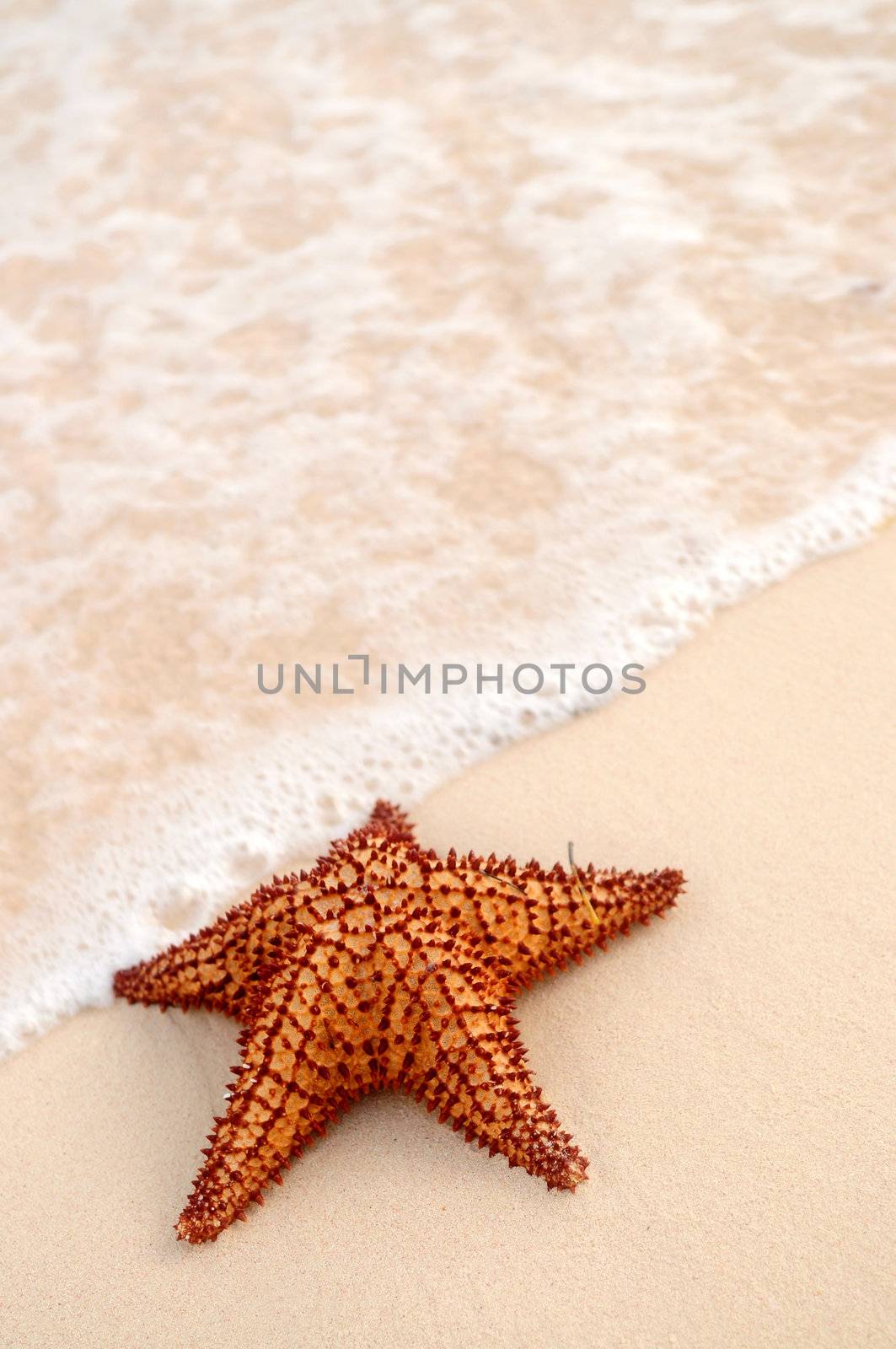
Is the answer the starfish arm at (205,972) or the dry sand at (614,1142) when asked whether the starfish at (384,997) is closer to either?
the starfish arm at (205,972)

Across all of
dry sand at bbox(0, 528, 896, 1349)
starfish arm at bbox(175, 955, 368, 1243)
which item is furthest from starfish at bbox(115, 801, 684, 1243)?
dry sand at bbox(0, 528, 896, 1349)

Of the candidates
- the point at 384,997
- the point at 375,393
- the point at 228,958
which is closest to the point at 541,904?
the point at 384,997

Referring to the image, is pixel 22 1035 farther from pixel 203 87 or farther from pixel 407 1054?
pixel 203 87

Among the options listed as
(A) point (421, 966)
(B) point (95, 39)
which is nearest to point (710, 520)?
(A) point (421, 966)

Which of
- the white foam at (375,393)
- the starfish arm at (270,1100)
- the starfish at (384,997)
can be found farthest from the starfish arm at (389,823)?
the starfish arm at (270,1100)

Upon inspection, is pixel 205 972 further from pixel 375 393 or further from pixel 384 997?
pixel 375 393

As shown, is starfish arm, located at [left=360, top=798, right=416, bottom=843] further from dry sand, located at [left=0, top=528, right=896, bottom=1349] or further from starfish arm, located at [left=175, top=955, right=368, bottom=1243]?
starfish arm, located at [left=175, top=955, right=368, bottom=1243]
